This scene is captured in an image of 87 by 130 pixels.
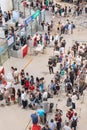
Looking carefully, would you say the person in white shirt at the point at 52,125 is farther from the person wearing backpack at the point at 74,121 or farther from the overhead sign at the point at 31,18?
the overhead sign at the point at 31,18

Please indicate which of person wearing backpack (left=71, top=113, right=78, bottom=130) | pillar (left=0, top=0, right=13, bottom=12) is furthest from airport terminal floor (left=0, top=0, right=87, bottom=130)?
pillar (left=0, top=0, right=13, bottom=12)

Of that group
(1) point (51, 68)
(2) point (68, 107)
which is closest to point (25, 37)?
(1) point (51, 68)

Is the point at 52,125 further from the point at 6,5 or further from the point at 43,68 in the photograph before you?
the point at 6,5

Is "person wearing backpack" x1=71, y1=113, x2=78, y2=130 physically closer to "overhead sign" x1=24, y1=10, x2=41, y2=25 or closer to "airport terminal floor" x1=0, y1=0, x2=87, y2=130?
"airport terminal floor" x1=0, y1=0, x2=87, y2=130

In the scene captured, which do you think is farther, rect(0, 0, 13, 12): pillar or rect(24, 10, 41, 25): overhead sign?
rect(0, 0, 13, 12): pillar

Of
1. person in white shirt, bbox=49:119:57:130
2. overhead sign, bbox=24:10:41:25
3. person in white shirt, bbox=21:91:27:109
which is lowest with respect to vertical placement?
person in white shirt, bbox=49:119:57:130

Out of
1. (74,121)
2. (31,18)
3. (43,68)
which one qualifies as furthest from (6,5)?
(74,121)

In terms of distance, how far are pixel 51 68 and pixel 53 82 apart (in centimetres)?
269

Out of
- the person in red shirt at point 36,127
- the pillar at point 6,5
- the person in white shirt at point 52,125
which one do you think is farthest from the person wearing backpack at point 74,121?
the pillar at point 6,5

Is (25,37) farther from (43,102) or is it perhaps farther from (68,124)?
(68,124)

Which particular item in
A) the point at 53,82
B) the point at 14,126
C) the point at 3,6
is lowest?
the point at 14,126

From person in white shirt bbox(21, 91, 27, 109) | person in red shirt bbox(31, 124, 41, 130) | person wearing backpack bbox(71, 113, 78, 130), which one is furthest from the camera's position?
person in white shirt bbox(21, 91, 27, 109)

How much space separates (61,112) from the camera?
19453mm

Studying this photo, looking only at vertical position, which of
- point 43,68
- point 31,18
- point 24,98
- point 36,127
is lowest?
point 36,127
